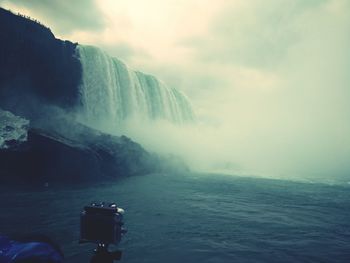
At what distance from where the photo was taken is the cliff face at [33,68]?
3334 centimetres

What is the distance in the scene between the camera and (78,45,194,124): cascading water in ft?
139

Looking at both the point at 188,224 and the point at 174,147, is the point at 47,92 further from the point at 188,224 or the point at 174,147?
the point at 188,224

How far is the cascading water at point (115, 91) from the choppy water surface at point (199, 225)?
932 inches

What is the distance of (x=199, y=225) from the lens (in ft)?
42.1

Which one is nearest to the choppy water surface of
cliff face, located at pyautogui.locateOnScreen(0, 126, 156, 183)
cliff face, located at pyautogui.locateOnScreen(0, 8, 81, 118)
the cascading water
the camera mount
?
the camera mount

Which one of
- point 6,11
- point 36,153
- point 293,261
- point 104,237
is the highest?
point 6,11

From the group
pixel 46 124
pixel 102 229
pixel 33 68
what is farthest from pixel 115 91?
pixel 102 229

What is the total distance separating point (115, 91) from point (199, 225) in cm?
3468

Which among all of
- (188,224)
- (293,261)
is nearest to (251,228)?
(188,224)

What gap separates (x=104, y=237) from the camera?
12.9 feet

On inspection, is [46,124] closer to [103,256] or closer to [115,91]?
[115,91]

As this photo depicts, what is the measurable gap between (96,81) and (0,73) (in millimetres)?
12548

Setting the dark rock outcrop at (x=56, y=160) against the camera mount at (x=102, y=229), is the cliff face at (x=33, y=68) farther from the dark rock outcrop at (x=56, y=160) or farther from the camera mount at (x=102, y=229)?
the camera mount at (x=102, y=229)

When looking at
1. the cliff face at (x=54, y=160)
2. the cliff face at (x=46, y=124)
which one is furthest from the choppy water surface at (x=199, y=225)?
the cliff face at (x=46, y=124)
